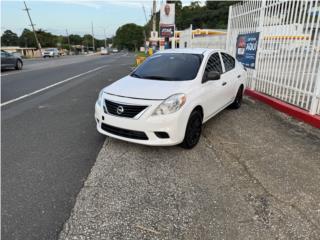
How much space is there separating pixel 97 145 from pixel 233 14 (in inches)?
283

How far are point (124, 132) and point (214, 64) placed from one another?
2439mm

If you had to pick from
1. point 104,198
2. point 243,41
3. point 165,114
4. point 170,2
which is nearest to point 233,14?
point 243,41

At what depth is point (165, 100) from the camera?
385 centimetres

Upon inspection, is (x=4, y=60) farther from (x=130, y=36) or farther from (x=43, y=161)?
(x=130, y=36)

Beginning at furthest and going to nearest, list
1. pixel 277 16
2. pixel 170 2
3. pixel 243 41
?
pixel 170 2, pixel 243 41, pixel 277 16

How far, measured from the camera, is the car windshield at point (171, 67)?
4.66 meters

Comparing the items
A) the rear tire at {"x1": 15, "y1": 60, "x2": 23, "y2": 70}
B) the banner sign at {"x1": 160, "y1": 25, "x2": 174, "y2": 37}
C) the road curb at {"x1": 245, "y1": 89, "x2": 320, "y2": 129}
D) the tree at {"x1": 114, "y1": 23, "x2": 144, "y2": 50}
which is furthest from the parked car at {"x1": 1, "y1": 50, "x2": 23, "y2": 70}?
the tree at {"x1": 114, "y1": 23, "x2": 144, "y2": 50}

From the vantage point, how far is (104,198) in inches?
119

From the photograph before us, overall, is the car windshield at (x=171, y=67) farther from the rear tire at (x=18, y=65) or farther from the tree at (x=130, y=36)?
the tree at (x=130, y=36)

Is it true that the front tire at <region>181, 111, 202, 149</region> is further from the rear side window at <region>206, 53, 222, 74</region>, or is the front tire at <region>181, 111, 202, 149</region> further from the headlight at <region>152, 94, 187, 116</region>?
the rear side window at <region>206, 53, 222, 74</region>

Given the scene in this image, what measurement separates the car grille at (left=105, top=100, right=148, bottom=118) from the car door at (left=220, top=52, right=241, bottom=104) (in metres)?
2.33

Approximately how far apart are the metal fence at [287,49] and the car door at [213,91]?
187cm

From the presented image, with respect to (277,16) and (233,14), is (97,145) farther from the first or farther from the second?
(233,14)

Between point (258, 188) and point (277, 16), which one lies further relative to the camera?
point (277, 16)
